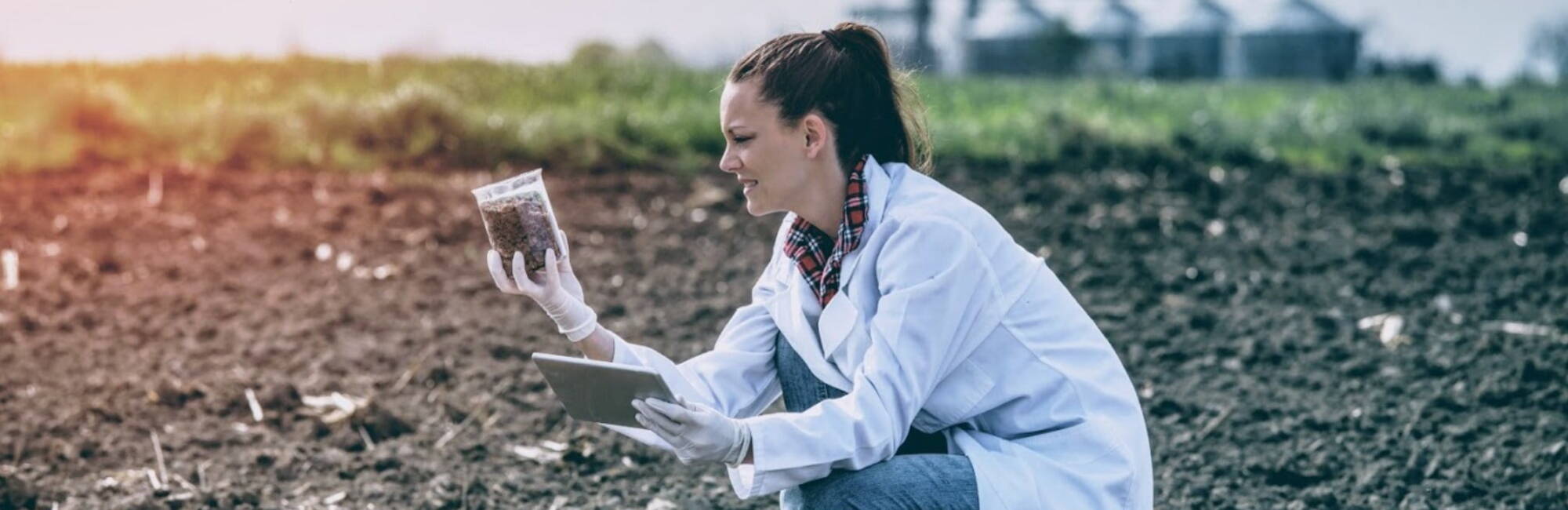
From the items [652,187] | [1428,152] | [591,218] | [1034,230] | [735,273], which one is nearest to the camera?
[735,273]

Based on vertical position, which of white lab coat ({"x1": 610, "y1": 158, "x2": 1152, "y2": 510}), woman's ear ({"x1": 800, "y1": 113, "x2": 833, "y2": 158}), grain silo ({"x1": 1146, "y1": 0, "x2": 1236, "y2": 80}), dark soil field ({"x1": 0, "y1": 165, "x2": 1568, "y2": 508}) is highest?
woman's ear ({"x1": 800, "y1": 113, "x2": 833, "y2": 158})

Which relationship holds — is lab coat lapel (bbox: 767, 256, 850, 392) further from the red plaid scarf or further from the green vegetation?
the green vegetation

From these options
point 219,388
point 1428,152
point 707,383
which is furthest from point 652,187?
point 707,383

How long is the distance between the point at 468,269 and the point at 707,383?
377 centimetres

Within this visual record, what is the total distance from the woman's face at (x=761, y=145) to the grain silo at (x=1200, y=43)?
85.0ft

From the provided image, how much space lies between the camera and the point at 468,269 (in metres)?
6.37

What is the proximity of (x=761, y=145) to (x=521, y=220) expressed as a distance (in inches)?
14.8

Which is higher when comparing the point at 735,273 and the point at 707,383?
the point at 707,383

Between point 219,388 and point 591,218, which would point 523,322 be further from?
point 591,218

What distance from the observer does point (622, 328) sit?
18.0ft

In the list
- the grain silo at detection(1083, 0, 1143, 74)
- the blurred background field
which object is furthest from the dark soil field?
the grain silo at detection(1083, 0, 1143, 74)

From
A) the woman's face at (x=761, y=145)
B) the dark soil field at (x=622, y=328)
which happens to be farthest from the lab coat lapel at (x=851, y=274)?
the dark soil field at (x=622, y=328)

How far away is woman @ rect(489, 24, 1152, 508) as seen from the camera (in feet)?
7.60

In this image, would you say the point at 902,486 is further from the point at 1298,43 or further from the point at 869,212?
the point at 1298,43
